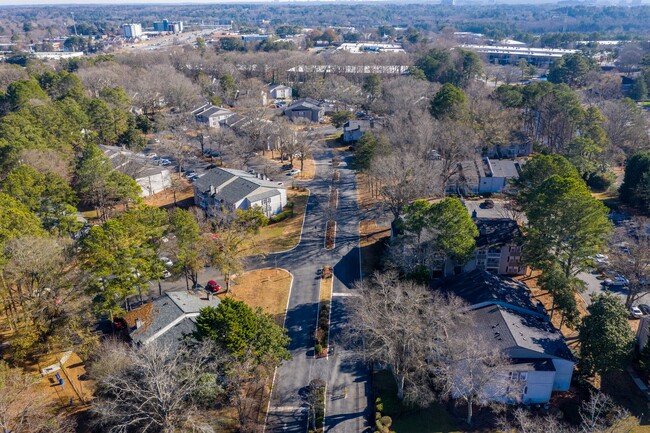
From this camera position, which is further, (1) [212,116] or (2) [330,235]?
(1) [212,116]

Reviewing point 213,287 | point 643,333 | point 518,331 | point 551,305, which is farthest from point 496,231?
point 213,287

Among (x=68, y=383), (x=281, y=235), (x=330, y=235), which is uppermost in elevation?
(x=330, y=235)

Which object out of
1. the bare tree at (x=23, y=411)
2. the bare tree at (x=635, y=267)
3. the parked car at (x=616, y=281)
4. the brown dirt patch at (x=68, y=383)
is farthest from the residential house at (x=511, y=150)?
the bare tree at (x=23, y=411)

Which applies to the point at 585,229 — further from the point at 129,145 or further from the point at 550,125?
the point at 129,145

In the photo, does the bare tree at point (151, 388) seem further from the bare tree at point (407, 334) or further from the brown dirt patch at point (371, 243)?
the brown dirt patch at point (371, 243)

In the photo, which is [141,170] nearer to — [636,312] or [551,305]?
[551,305]

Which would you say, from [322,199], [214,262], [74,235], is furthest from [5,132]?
[322,199]
